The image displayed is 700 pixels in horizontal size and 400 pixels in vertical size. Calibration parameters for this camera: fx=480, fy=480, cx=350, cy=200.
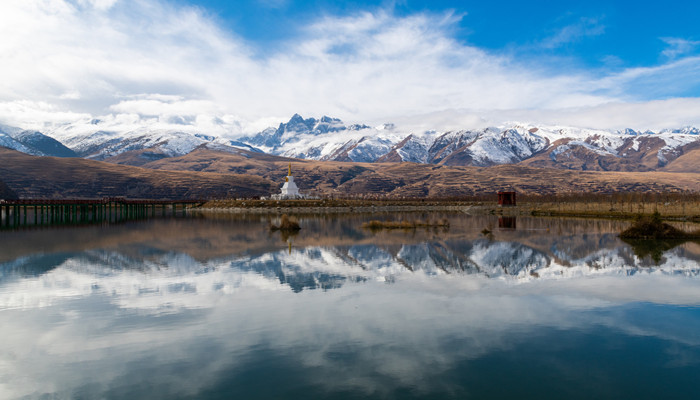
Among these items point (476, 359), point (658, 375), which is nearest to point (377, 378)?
point (476, 359)

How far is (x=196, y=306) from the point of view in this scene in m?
20.9

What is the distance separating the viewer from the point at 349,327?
58.2 feet

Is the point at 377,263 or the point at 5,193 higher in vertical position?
the point at 5,193

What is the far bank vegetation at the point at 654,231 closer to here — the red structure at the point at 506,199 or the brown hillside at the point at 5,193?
the red structure at the point at 506,199

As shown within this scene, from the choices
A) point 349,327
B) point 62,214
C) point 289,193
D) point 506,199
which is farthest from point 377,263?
point 289,193

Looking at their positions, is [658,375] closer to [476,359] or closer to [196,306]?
[476,359]

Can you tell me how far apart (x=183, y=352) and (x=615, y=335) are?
14602 mm

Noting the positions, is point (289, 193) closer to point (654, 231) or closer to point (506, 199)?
point (506, 199)

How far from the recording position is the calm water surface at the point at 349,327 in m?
12.6

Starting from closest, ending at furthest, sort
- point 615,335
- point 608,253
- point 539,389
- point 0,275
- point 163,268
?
1. point 539,389
2. point 615,335
3. point 0,275
4. point 163,268
5. point 608,253

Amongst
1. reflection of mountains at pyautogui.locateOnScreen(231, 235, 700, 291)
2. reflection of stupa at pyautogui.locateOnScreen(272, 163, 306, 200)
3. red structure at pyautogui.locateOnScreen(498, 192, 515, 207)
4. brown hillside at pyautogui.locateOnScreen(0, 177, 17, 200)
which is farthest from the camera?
brown hillside at pyautogui.locateOnScreen(0, 177, 17, 200)

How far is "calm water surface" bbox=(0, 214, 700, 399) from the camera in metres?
12.6

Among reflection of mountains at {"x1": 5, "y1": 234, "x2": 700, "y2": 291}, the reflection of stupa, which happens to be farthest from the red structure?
reflection of mountains at {"x1": 5, "y1": 234, "x2": 700, "y2": 291}

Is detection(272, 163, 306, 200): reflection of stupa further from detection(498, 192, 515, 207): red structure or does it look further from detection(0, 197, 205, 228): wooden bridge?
detection(498, 192, 515, 207): red structure
